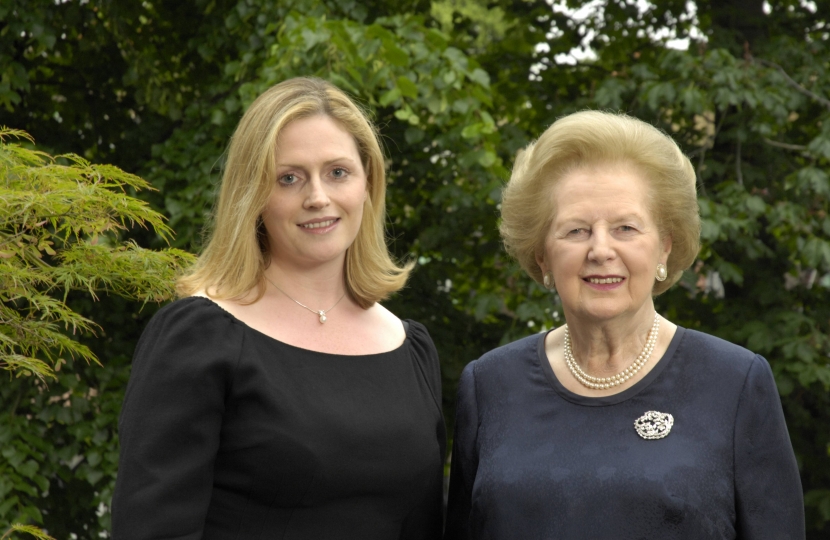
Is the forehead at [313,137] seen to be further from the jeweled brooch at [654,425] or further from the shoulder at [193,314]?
the jeweled brooch at [654,425]

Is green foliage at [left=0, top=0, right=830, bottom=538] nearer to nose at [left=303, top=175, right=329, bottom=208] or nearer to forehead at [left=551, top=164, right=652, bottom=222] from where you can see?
nose at [left=303, top=175, right=329, bottom=208]

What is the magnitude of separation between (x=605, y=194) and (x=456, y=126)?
265cm

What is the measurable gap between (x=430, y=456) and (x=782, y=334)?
358 cm

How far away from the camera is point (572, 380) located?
2.54 m

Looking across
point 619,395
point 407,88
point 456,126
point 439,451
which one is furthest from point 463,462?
point 456,126

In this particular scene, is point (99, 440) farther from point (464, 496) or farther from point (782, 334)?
point (782, 334)

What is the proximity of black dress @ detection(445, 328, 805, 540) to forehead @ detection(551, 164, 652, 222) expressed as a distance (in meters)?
0.37

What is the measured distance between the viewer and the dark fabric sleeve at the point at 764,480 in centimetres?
225

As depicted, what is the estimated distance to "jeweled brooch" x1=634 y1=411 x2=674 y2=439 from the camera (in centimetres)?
232

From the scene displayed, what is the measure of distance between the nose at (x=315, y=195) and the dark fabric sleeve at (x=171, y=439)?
0.47m

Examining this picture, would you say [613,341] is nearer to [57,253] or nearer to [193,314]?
[193,314]

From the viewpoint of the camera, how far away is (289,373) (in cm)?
246

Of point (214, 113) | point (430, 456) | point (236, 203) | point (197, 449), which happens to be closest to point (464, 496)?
point (430, 456)

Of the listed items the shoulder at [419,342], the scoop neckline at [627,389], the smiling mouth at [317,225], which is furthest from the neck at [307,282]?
the scoop neckline at [627,389]
